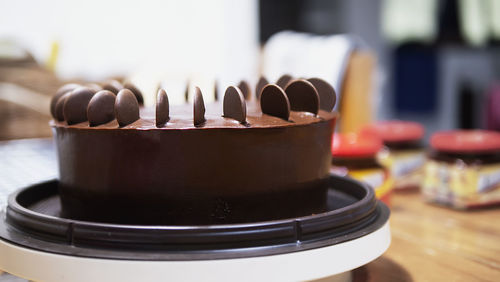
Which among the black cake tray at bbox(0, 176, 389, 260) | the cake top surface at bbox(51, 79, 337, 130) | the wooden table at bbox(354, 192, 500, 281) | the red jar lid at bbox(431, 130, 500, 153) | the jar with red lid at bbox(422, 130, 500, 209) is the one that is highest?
the cake top surface at bbox(51, 79, 337, 130)

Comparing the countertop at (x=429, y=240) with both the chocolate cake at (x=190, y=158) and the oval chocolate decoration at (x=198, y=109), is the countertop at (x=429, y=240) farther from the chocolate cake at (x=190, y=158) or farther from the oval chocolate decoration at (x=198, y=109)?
the oval chocolate decoration at (x=198, y=109)

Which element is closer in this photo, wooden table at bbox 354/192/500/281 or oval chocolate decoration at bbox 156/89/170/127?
oval chocolate decoration at bbox 156/89/170/127

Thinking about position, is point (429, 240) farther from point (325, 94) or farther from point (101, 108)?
point (101, 108)

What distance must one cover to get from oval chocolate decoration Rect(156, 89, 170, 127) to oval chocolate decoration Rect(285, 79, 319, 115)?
137mm

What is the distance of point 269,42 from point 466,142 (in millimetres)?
1558

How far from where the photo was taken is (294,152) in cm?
51

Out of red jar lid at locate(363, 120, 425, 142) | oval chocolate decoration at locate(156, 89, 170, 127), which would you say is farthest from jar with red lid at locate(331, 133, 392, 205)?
oval chocolate decoration at locate(156, 89, 170, 127)

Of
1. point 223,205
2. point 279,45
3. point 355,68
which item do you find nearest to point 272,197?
point 223,205

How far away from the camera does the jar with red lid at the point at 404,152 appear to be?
1.05 meters

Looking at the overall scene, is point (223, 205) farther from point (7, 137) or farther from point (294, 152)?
→ point (7, 137)

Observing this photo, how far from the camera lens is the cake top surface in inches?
18.9

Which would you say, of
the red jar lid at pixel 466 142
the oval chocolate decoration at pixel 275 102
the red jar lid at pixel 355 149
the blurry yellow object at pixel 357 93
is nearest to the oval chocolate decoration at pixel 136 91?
the oval chocolate decoration at pixel 275 102

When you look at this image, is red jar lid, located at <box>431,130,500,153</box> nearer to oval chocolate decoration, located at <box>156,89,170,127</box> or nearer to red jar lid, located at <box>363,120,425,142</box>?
red jar lid, located at <box>363,120,425,142</box>

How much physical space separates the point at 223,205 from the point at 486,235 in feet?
1.49
